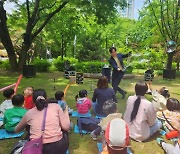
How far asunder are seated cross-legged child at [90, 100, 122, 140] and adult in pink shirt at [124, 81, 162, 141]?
0.50 meters

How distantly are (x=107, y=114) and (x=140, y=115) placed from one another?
0.67m

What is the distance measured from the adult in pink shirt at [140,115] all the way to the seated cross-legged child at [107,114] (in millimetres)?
500

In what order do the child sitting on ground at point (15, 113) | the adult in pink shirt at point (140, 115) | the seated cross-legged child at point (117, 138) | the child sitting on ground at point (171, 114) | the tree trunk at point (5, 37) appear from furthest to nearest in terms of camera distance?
the tree trunk at point (5, 37) → the child sitting on ground at point (15, 113) → the adult in pink shirt at point (140, 115) → the child sitting on ground at point (171, 114) → the seated cross-legged child at point (117, 138)

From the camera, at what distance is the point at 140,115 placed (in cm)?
414

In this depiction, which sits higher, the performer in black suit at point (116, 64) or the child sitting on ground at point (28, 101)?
the performer in black suit at point (116, 64)

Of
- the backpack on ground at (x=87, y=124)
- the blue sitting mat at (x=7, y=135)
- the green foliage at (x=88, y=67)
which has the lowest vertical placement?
the blue sitting mat at (x=7, y=135)

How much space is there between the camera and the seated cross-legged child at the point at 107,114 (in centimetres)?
349

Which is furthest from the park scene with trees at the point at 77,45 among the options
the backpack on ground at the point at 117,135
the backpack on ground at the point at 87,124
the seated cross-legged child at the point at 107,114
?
the backpack on ground at the point at 117,135

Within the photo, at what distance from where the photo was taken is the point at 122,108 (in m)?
6.46

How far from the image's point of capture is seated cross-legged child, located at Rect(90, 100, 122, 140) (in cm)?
349

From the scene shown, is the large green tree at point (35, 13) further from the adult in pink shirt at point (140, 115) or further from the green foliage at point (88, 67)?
the adult in pink shirt at point (140, 115)

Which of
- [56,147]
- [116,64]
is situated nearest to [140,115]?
[56,147]

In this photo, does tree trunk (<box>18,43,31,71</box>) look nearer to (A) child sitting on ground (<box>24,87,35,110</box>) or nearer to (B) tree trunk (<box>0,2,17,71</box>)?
(B) tree trunk (<box>0,2,17,71</box>)

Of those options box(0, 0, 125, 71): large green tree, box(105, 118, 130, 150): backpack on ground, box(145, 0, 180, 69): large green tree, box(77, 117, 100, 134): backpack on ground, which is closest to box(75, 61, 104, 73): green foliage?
box(0, 0, 125, 71): large green tree
